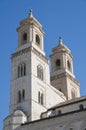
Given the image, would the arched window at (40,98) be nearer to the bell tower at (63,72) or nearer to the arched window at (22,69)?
the arched window at (22,69)

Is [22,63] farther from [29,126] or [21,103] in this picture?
[29,126]

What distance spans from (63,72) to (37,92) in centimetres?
1259

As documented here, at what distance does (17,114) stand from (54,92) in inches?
403

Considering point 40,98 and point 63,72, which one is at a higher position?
point 63,72

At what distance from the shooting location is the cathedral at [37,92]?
1641 inches

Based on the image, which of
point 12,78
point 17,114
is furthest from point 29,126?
point 12,78

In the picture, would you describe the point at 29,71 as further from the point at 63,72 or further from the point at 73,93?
the point at 73,93

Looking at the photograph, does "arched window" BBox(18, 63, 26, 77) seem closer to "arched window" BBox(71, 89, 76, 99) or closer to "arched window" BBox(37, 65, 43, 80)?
"arched window" BBox(37, 65, 43, 80)

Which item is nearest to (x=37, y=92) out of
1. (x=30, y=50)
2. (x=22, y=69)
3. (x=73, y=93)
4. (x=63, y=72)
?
(x=22, y=69)

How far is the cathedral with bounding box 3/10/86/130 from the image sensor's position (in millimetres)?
41688

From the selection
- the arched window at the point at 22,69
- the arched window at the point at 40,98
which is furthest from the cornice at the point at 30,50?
the arched window at the point at 40,98

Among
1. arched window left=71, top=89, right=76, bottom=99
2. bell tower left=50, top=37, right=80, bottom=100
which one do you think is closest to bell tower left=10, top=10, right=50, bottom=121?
bell tower left=50, top=37, right=80, bottom=100

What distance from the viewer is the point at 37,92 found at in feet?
161

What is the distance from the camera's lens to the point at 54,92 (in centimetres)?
5394
